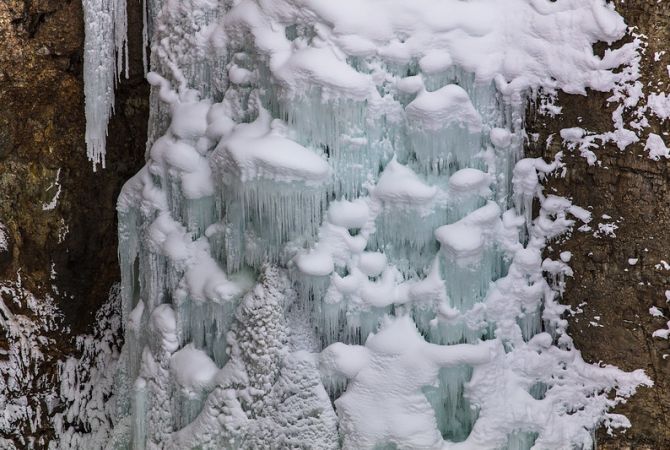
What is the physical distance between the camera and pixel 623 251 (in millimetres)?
3926

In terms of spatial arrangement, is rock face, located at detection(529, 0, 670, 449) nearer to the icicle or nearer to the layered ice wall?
the layered ice wall

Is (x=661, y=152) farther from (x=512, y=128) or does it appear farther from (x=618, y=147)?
(x=512, y=128)

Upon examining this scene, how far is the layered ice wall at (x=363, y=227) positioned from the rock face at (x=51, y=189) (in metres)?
0.75

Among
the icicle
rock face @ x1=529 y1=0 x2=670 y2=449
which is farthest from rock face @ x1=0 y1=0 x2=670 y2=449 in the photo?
the icicle

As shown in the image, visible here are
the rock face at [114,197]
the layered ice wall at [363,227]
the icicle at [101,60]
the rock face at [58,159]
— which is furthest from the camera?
the rock face at [58,159]

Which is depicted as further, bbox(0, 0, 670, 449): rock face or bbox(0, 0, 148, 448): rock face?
bbox(0, 0, 148, 448): rock face

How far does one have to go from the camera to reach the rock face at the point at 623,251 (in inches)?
149

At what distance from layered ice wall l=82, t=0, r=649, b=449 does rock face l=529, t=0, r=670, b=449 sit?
0.08 meters

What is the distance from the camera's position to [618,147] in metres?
3.83

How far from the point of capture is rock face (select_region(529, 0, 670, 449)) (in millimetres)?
3795

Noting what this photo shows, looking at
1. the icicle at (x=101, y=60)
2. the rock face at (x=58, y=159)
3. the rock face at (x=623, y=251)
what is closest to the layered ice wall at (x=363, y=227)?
the rock face at (x=623, y=251)

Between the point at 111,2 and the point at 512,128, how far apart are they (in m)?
2.11

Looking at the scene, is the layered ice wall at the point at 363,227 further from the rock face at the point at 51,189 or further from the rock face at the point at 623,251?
the rock face at the point at 51,189

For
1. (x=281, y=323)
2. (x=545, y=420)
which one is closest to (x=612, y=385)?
(x=545, y=420)
